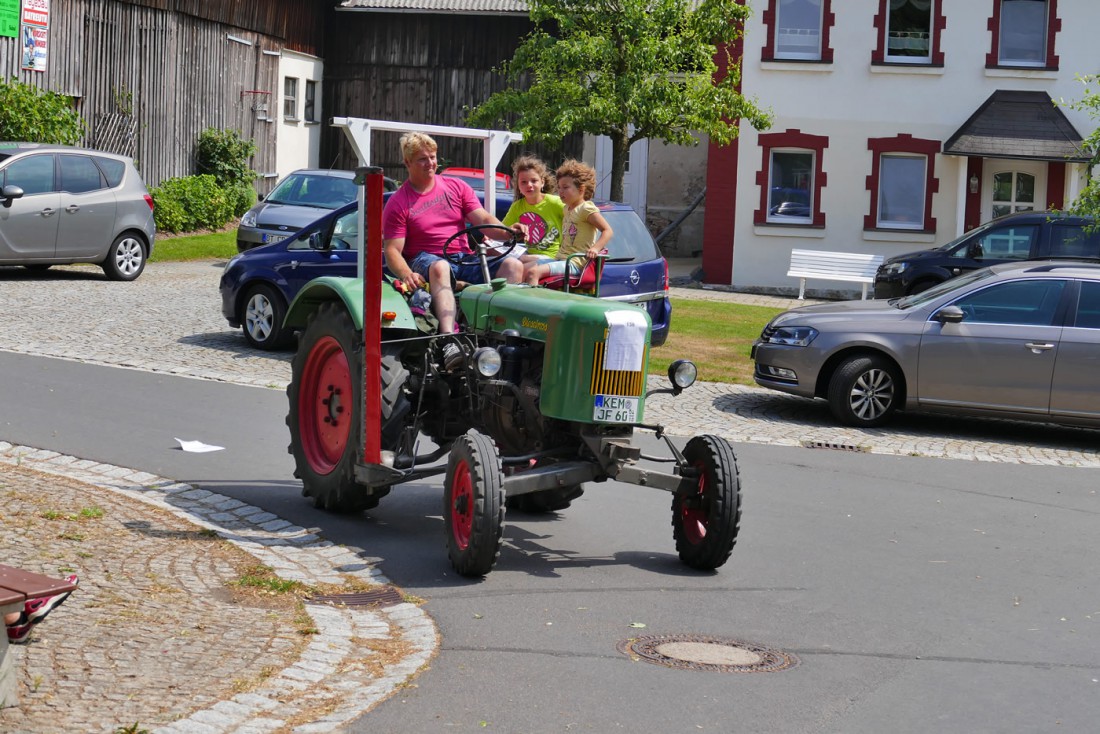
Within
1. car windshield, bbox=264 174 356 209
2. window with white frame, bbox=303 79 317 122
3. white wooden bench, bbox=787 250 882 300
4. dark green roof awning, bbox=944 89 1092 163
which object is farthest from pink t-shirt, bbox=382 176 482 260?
window with white frame, bbox=303 79 317 122

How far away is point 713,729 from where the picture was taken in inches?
221

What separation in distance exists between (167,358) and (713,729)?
10651 mm

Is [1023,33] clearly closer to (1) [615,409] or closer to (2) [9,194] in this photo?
(2) [9,194]

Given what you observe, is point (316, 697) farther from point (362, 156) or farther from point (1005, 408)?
point (1005, 408)

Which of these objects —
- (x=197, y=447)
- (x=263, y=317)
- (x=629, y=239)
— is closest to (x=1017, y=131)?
(x=629, y=239)

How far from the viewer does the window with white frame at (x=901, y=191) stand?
28938 millimetres

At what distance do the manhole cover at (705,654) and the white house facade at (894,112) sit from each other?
22.7 m

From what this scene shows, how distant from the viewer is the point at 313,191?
23875 millimetres

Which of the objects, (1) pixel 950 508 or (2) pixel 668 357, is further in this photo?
(2) pixel 668 357

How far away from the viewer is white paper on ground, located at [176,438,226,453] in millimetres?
10859

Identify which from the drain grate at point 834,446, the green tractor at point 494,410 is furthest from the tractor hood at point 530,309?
the drain grate at point 834,446

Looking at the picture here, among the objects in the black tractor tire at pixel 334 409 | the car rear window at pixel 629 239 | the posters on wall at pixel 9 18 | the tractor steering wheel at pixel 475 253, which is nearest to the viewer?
the black tractor tire at pixel 334 409

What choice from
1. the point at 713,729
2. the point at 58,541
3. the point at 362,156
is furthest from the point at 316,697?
the point at 362,156

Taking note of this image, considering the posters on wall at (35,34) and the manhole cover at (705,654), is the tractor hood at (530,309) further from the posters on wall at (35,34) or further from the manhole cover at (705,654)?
the posters on wall at (35,34)
